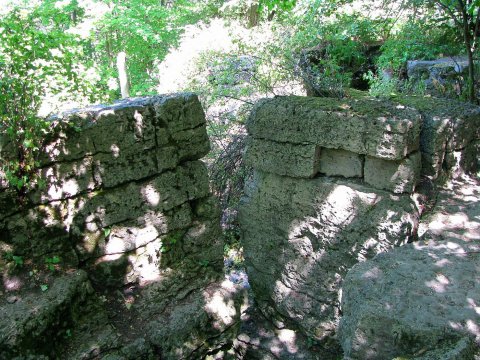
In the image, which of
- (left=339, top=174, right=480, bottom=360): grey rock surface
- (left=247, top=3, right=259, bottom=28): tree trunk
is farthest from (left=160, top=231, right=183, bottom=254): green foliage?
(left=247, top=3, right=259, bottom=28): tree trunk

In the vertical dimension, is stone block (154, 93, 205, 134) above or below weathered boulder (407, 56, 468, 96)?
above

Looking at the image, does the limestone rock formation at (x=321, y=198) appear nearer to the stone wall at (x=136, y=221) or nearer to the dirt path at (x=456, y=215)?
the dirt path at (x=456, y=215)

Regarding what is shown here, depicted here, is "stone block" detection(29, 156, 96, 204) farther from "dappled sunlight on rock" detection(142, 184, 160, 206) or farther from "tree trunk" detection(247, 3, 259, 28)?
"tree trunk" detection(247, 3, 259, 28)

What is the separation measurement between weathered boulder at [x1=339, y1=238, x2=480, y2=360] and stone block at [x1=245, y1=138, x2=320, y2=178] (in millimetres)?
1123

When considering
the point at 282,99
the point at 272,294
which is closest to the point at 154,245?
the point at 272,294

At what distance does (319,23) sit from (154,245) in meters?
5.42

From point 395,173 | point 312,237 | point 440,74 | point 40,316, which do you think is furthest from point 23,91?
point 440,74

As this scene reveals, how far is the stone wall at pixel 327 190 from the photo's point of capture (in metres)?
3.11

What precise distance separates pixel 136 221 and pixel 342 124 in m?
1.86

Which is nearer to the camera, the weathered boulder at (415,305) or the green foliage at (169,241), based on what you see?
the weathered boulder at (415,305)

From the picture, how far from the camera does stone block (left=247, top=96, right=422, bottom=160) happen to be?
297 cm

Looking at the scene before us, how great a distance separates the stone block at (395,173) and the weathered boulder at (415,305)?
1.98 feet

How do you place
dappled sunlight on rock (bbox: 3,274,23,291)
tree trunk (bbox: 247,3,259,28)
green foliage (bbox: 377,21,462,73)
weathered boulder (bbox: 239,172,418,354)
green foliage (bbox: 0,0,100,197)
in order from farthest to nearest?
tree trunk (bbox: 247,3,259,28)
green foliage (bbox: 377,21,462,73)
weathered boulder (bbox: 239,172,418,354)
dappled sunlight on rock (bbox: 3,274,23,291)
green foliage (bbox: 0,0,100,197)

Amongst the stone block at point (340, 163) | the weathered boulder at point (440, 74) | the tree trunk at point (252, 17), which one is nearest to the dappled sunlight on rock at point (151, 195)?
the stone block at point (340, 163)
